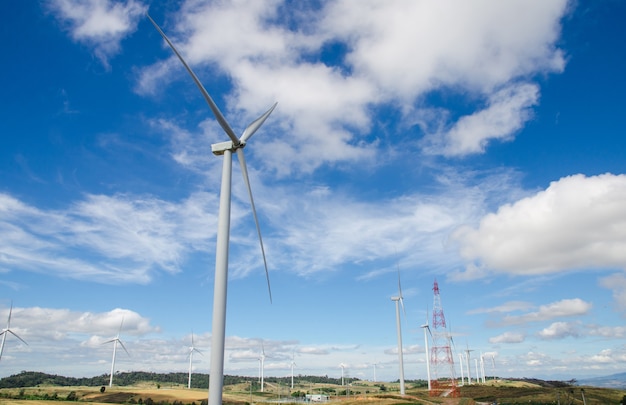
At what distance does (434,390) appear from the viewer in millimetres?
136000

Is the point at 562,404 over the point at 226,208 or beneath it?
beneath

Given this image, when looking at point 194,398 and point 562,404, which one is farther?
point 194,398

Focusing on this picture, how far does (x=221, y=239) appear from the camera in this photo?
33938 mm

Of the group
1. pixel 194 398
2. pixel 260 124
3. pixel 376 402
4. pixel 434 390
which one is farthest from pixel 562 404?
pixel 260 124

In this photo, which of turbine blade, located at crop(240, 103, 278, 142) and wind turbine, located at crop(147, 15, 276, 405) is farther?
turbine blade, located at crop(240, 103, 278, 142)

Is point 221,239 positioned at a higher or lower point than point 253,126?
lower

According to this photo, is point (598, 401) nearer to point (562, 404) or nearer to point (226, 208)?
point (562, 404)

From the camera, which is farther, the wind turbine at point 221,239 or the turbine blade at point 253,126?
the turbine blade at point 253,126

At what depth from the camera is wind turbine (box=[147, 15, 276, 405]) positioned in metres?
30.8

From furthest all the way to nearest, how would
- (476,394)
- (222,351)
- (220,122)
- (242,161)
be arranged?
(476,394), (242,161), (220,122), (222,351)

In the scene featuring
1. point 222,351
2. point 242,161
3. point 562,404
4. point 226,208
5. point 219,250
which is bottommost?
point 562,404

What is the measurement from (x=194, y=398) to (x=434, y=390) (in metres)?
72.1

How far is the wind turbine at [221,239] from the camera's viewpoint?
→ 1212 inches

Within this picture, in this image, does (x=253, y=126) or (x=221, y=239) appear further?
(x=253, y=126)
